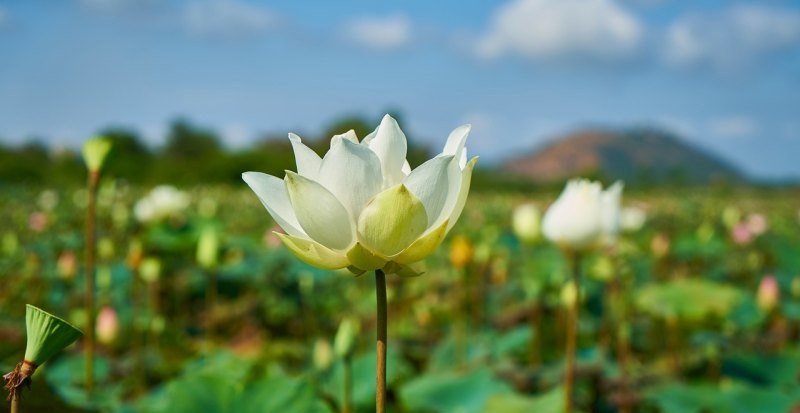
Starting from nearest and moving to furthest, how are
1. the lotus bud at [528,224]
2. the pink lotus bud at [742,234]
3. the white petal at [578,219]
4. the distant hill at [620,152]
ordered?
the white petal at [578,219], the lotus bud at [528,224], the pink lotus bud at [742,234], the distant hill at [620,152]

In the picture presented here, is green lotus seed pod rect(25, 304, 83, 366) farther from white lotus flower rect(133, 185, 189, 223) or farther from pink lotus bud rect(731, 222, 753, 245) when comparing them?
pink lotus bud rect(731, 222, 753, 245)

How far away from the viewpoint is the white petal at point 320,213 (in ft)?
1.77

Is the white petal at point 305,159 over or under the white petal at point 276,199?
over

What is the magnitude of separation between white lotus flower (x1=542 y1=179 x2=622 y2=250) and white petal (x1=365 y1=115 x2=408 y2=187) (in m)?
0.64

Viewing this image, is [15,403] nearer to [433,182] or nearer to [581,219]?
[433,182]

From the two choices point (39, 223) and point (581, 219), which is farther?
point (39, 223)

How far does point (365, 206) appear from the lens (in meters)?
0.57

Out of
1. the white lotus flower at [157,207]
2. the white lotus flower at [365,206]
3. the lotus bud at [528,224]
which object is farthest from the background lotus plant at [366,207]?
the white lotus flower at [157,207]

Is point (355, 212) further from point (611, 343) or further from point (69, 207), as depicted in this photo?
point (69, 207)

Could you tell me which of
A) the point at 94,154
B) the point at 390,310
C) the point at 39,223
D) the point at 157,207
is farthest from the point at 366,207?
the point at 39,223

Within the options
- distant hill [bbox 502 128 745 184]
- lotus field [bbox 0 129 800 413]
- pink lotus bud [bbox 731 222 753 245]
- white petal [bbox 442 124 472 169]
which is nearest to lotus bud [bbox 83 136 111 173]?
lotus field [bbox 0 129 800 413]

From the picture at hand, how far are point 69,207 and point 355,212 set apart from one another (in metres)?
5.37

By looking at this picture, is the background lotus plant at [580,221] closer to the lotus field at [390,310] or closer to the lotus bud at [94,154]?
the lotus field at [390,310]

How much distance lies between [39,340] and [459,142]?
1.12 feet
